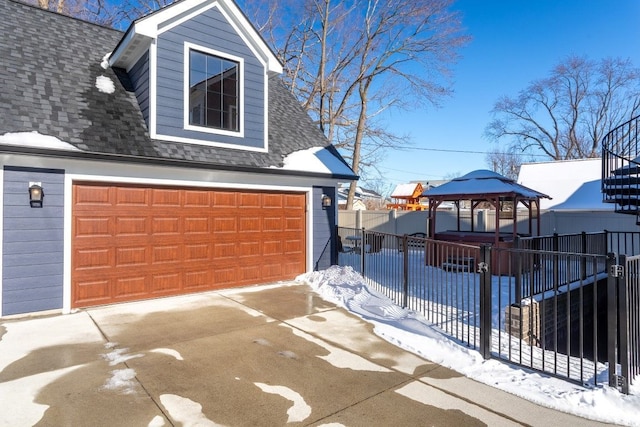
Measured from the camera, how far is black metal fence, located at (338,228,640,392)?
353 cm

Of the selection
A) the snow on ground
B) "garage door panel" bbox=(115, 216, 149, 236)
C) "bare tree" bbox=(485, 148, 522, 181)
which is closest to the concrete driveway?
the snow on ground

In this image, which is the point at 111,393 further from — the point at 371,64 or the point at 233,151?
the point at 371,64

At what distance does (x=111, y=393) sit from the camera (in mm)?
3391

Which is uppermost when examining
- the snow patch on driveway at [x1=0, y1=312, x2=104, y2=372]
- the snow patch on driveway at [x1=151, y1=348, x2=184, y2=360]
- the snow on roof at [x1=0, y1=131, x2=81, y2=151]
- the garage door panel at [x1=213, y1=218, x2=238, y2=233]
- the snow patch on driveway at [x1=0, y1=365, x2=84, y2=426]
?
the snow on roof at [x1=0, y1=131, x2=81, y2=151]

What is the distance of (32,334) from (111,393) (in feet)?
7.77

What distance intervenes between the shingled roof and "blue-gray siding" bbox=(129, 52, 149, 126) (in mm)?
136

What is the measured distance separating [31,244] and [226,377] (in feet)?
→ 13.1

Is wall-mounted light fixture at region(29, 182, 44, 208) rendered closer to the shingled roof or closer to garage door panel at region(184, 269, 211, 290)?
the shingled roof

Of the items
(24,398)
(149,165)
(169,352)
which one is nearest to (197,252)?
(149,165)

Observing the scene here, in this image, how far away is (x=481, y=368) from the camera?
4.03 meters

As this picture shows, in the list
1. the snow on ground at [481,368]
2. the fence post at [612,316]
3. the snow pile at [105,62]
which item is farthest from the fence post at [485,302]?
the snow pile at [105,62]

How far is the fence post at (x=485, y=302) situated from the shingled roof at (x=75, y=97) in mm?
4591

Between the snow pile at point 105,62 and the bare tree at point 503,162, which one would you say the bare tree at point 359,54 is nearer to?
the snow pile at point 105,62

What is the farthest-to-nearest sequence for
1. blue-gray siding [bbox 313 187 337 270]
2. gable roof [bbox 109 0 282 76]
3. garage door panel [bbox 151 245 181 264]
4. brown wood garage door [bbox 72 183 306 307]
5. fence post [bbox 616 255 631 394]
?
blue-gray siding [bbox 313 187 337 270] < gable roof [bbox 109 0 282 76] < garage door panel [bbox 151 245 181 264] < brown wood garage door [bbox 72 183 306 307] < fence post [bbox 616 255 631 394]
